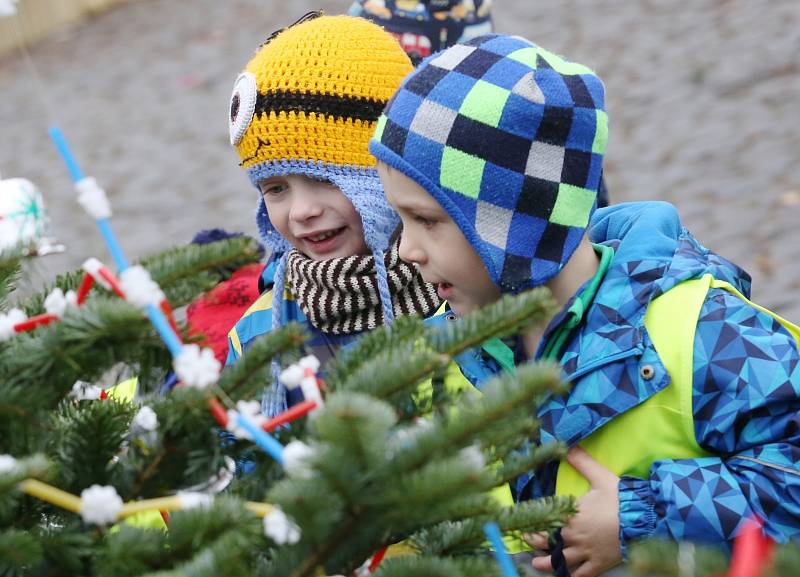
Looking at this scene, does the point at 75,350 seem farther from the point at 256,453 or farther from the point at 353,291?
the point at 353,291

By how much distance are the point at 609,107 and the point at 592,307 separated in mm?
5112

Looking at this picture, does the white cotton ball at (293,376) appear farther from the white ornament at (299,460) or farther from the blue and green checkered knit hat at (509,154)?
the blue and green checkered knit hat at (509,154)

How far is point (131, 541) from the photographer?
1.12m

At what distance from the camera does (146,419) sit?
4.25 feet

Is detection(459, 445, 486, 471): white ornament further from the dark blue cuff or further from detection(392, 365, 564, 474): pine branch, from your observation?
the dark blue cuff

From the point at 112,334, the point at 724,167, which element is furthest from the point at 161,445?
the point at 724,167

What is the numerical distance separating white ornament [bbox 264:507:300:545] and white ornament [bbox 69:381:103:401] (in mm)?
452

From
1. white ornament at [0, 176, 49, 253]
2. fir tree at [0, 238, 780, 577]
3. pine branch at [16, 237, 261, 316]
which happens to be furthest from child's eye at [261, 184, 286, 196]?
pine branch at [16, 237, 261, 316]

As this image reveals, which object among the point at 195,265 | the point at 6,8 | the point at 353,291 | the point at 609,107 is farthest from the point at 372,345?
the point at 609,107

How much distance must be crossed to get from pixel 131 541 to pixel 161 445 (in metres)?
0.19

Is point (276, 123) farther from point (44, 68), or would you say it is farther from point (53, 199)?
point (44, 68)

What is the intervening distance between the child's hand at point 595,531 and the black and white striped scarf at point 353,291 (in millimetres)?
767

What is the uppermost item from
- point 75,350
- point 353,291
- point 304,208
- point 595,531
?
point 75,350

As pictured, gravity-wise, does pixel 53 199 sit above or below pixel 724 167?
above
